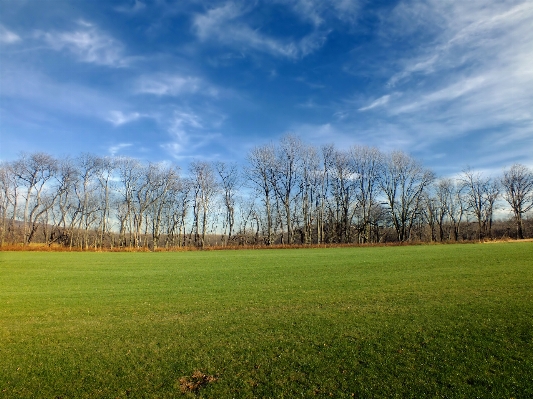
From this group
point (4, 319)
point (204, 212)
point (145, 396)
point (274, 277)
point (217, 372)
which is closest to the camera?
point (145, 396)

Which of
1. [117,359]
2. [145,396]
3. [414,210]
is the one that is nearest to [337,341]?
[145,396]

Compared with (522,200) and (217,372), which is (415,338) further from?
(522,200)

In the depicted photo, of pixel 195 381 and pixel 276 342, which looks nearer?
pixel 195 381

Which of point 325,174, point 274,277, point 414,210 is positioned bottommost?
point 274,277

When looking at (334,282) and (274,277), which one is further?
(274,277)

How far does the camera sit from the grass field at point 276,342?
4902mm

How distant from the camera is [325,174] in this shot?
212 ft

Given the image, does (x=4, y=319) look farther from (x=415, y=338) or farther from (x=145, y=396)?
(x=415, y=338)

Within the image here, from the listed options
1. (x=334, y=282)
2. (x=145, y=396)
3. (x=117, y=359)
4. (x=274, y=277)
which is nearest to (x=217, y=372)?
(x=145, y=396)

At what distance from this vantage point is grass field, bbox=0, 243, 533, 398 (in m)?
4.90

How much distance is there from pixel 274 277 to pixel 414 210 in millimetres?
60528

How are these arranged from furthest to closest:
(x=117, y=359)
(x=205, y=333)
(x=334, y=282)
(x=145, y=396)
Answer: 1. (x=334, y=282)
2. (x=205, y=333)
3. (x=117, y=359)
4. (x=145, y=396)

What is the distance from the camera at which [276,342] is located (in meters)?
6.80

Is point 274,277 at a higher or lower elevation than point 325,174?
lower
